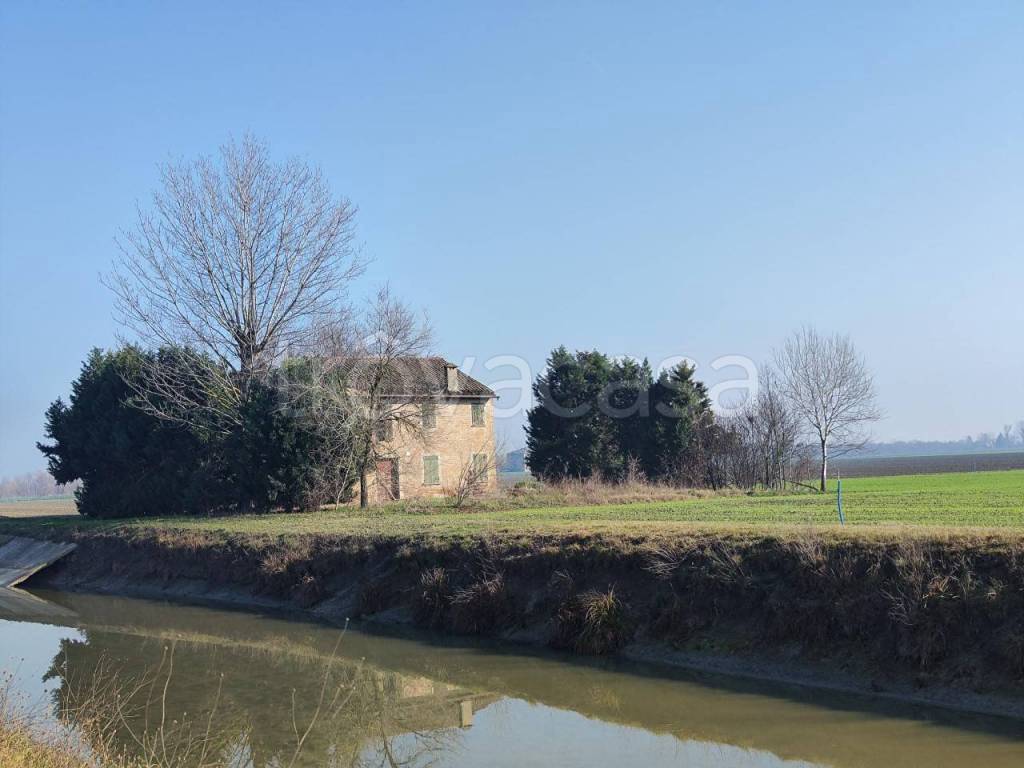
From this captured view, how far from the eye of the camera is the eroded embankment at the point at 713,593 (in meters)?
13.0

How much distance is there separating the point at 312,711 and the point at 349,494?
22.5m

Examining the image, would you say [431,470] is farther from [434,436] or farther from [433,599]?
[433,599]

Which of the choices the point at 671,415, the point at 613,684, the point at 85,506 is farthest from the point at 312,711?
the point at 671,415

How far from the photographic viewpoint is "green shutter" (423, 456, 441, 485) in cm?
4283

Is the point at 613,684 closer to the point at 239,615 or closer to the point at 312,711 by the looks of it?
the point at 312,711

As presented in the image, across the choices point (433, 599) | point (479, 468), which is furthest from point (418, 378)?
point (433, 599)

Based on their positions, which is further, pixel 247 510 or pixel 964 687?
pixel 247 510

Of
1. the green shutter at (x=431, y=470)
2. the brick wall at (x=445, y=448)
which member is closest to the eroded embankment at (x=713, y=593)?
the brick wall at (x=445, y=448)

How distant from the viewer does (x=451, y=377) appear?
4528 cm

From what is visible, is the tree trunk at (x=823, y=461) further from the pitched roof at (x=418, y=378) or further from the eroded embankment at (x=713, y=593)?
the eroded embankment at (x=713, y=593)

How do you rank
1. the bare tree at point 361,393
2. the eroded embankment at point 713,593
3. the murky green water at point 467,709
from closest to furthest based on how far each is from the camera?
the murky green water at point 467,709 < the eroded embankment at point 713,593 < the bare tree at point 361,393

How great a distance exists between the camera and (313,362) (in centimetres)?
3431

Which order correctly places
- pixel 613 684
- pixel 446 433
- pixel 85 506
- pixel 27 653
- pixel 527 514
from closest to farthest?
pixel 613 684 < pixel 27 653 < pixel 527 514 < pixel 85 506 < pixel 446 433

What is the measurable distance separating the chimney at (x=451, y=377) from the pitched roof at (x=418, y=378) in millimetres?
47
